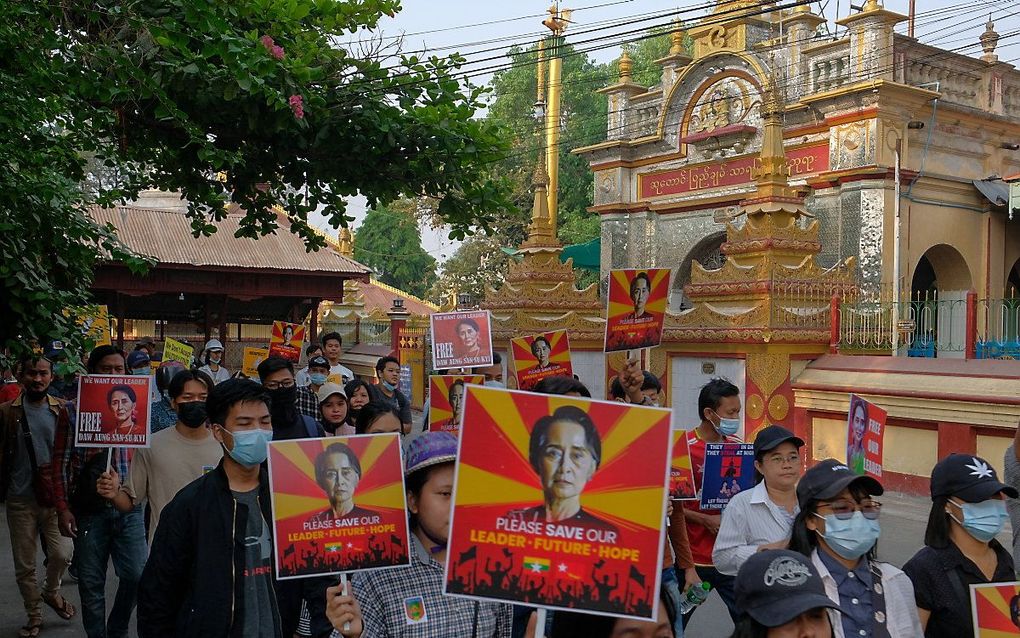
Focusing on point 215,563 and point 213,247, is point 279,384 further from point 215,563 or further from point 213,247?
point 213,247

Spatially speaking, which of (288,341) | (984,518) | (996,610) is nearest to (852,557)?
(996,610)

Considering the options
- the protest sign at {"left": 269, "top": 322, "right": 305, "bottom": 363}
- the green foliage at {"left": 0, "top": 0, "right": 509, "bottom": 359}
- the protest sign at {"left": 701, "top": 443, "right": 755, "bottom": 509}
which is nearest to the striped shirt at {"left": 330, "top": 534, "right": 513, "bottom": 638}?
the protest sign at {"left": 701, "top": 443, "right": 755, "bottom": 509}

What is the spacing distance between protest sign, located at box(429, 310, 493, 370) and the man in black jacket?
6.03 meters

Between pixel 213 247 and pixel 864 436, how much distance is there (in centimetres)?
2343

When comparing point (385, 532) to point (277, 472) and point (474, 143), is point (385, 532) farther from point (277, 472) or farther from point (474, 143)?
point (474, 143)

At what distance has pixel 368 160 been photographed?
7965 millimetres

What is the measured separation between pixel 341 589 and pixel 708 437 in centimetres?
348

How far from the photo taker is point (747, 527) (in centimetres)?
461

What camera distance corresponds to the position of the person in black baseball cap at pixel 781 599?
256 centimetres

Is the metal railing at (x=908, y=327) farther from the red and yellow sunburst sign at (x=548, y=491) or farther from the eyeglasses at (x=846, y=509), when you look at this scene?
the red and yellow sunburst sign at (x=548, y=491)

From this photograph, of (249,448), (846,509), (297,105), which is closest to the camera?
(846,509)

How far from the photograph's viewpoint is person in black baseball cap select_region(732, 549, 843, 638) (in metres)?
2.56

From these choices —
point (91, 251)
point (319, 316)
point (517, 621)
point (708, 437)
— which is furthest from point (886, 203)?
point (319, 316)

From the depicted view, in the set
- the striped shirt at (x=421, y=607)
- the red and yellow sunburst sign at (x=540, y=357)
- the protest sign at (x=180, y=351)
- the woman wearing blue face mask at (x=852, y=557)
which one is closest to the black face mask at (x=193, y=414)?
the striped shirt at (x=421, y=607)
